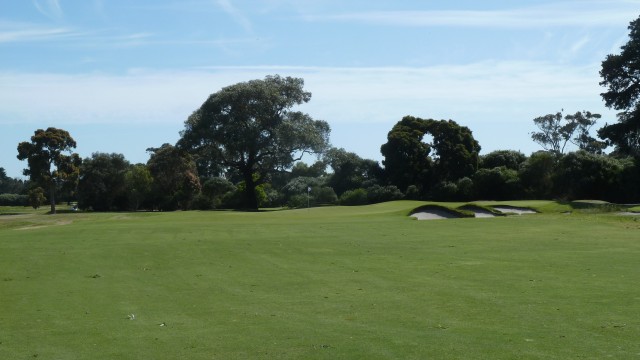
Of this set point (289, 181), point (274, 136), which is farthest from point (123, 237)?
point (289, 181)

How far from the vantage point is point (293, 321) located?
12.1 m

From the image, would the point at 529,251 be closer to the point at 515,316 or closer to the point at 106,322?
the point at 515,316

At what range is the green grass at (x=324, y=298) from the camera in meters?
10.1

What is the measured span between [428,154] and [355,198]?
10.4 meters

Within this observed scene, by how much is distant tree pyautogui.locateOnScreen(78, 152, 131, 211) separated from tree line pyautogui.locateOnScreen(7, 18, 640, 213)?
117 millimetres

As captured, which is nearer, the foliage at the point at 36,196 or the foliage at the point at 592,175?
the foliage at the point at 592,175

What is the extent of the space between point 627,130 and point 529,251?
41516 mm

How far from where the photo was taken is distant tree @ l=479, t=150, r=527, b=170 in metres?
76.2

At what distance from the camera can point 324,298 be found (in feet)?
47.3

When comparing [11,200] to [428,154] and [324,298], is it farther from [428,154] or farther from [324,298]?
[324,298]

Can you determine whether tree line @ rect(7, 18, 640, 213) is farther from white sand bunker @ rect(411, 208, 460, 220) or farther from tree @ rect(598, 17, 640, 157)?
white sand bunker @ rect(411, 208, 460, 220)

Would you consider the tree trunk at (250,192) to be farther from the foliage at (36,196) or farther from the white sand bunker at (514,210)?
the white sand bunker at (514,210)

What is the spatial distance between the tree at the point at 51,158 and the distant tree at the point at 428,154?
33.9 m

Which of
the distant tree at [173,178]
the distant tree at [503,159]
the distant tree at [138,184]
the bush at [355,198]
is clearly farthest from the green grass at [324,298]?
the distant tree at [138,184]
